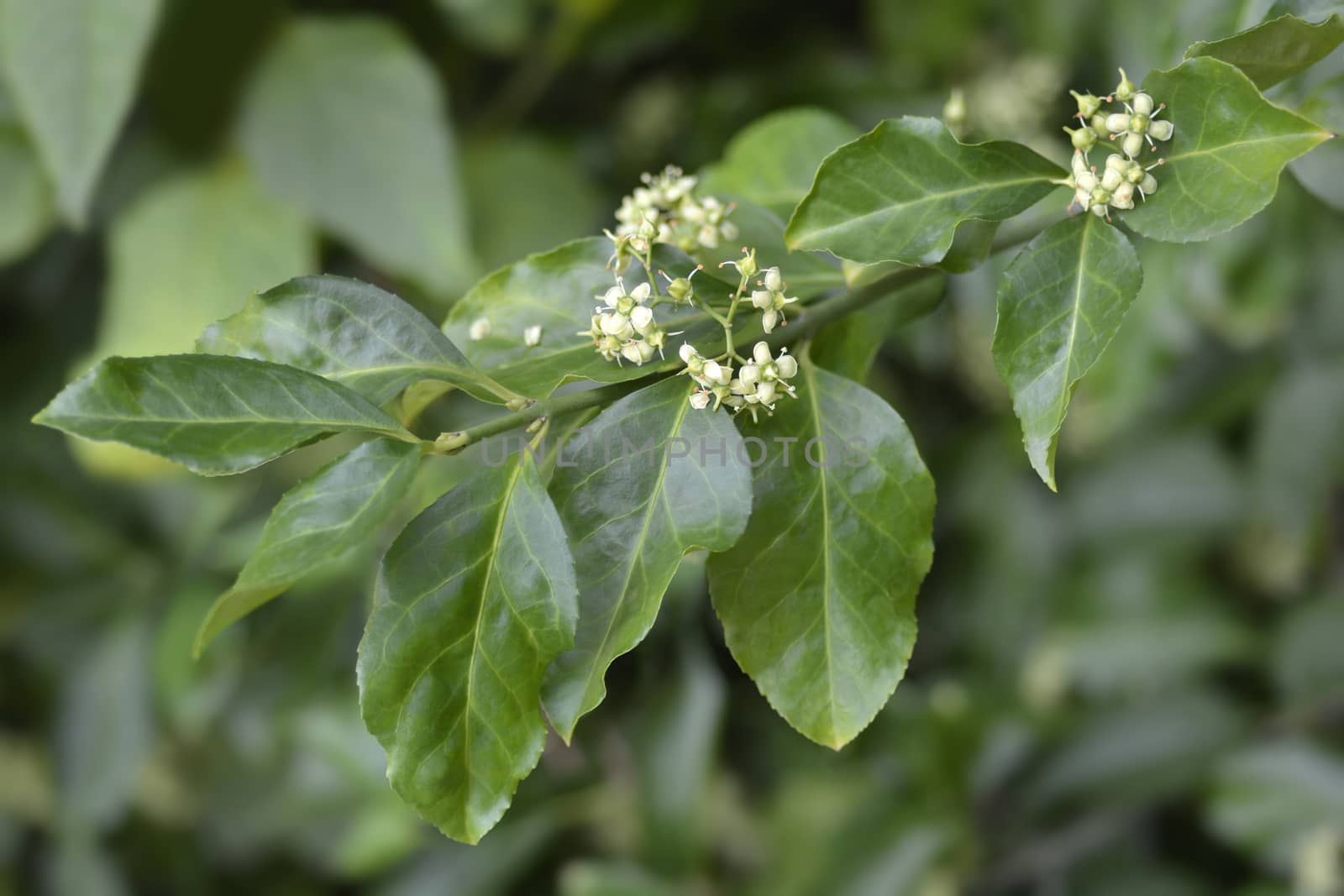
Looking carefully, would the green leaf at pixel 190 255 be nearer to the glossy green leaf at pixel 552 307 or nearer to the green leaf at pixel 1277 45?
the glossy green leaf at pixel 552 307

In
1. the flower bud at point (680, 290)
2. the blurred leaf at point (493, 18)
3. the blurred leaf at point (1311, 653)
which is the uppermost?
the flower bud at point (680, 290)

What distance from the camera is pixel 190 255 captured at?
102cm

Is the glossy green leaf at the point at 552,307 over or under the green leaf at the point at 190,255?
over

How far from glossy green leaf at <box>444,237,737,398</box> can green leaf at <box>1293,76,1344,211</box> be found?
0.84 ft

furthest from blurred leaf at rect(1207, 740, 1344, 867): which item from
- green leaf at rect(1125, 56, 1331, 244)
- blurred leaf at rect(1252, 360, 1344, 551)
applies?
green leaf at rect(1125, 56, 1331, 244)

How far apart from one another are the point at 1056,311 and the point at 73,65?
805mm

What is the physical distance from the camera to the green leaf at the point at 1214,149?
1.17 feet

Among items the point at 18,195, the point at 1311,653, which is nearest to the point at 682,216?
the point at 18,195

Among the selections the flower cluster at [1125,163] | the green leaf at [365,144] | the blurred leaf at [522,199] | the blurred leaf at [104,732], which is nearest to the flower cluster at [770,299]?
the flower cluster at [1125,163]

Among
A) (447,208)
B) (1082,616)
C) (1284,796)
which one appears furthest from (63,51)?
(1284,796)

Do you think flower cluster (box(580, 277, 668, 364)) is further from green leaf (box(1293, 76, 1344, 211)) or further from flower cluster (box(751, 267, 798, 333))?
green leaf (box(1293, 76, 1344, 211))

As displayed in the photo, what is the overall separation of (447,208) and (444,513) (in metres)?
0.67

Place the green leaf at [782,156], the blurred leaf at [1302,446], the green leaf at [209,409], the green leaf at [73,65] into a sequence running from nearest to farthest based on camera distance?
the green leaf at [209,409] < the green leaf at [782,156] < the green leaf at [73,65] < the blurred leaf at [1302,446]

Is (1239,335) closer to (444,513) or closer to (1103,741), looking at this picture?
(1103,741)
